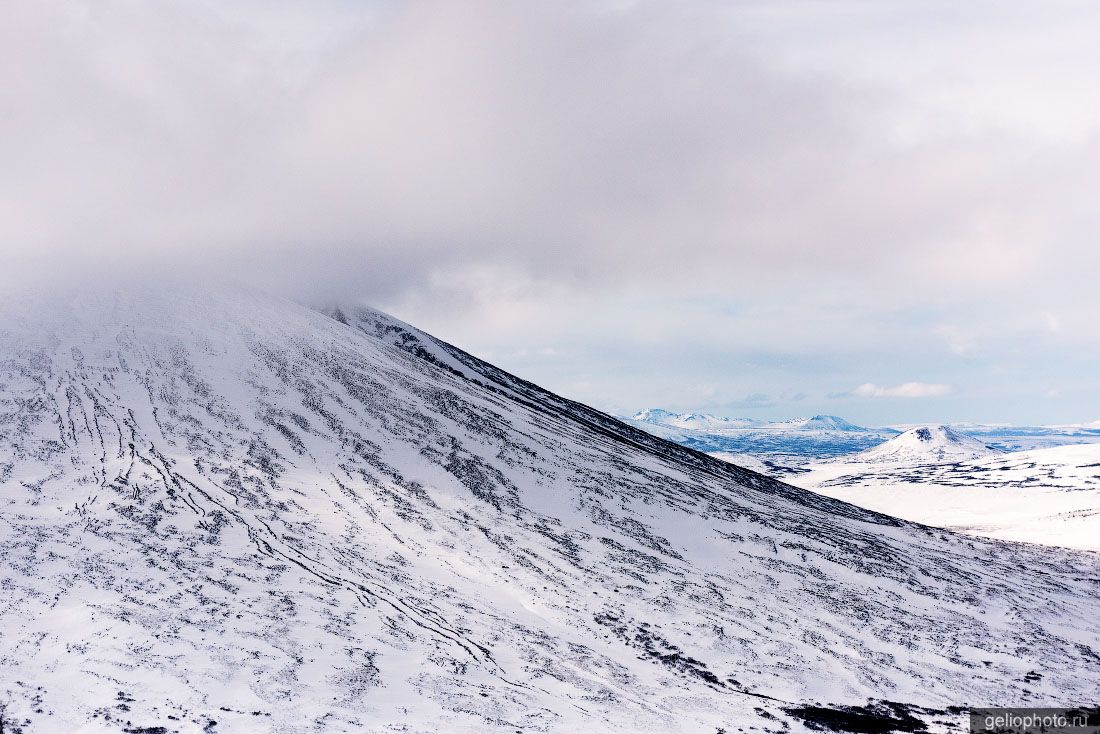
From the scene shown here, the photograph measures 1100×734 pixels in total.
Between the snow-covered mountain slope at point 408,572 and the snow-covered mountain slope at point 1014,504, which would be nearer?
the snow-covered mountain slope at point 408,572

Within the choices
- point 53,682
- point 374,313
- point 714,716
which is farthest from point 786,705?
point 374,313

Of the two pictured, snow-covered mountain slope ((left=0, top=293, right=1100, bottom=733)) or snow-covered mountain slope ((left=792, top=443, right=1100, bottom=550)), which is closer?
snow-covered mountain slope ((left=0, top=293, right=1100, bottom=733))

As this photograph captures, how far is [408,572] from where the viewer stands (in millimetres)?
37281

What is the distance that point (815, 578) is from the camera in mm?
47062

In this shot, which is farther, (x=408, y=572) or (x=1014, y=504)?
(x=1014, y=504)

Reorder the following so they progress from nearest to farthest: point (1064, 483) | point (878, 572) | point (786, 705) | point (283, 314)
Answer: point (786, 705) → point (878, 572) → point (283, 314) → point (1064, 483)

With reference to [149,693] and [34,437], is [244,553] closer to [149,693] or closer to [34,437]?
[149,693]

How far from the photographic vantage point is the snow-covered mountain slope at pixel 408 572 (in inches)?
955

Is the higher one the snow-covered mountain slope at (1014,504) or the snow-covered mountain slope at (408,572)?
the snow-covered mountain slope at (1014,504)

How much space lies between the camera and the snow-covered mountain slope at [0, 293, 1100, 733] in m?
24.2

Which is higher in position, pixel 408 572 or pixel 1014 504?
pixel 1014 504

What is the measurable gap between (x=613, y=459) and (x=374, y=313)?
6626 centimetres

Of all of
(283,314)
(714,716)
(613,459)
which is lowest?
(714,716)

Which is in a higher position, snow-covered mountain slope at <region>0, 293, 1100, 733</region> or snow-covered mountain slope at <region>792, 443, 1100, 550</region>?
snow-covered mountain slope at <region>792, 443, 1100, 550</region>
